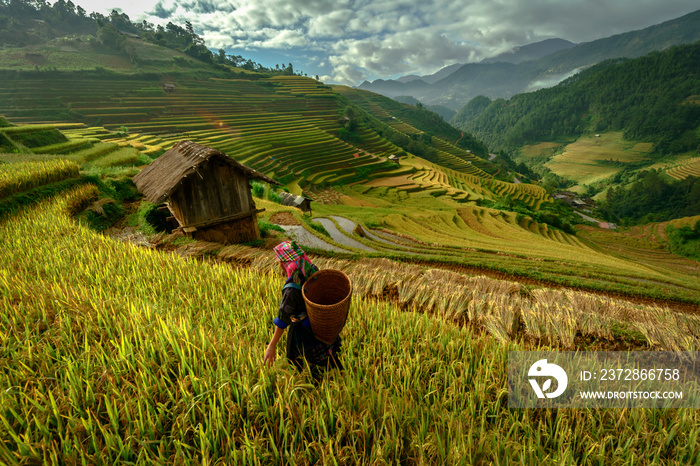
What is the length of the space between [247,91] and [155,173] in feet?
261

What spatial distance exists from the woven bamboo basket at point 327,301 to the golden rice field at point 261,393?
1.33 ft

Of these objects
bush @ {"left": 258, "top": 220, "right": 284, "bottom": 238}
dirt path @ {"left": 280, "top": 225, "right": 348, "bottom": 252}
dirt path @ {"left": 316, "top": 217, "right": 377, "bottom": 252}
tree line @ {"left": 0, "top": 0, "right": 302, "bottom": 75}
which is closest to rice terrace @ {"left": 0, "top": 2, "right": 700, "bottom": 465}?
bush @ {"left": 258, "top": 220, "right": 284, "bottom": 238}

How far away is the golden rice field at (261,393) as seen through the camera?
164 centimetres

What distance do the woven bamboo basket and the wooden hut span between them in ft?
25.8

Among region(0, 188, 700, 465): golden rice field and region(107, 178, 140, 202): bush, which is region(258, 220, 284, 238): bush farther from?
region(0, 188, 700, 465): golden rice field

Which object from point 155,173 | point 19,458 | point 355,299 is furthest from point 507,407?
point 155,173

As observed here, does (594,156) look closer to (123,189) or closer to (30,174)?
(123,189)

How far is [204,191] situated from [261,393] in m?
8.98

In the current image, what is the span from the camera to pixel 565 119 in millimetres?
159000

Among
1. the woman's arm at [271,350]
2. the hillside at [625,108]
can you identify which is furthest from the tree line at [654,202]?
the woman's arm at [271,350]

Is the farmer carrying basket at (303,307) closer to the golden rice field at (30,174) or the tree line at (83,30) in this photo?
the golden rice field at (30,174)

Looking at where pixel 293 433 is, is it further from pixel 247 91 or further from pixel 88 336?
pixel 247 91

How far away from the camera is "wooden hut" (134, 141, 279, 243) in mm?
8594

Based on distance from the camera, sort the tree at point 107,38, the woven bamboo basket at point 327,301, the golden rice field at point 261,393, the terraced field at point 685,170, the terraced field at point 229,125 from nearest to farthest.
Result: the golden rice field at point 261,393 → the woven bamboo basket at point 327,301 → the terraced field at point 229,125 → the terraced field at point 685,170 → the tree at point 107,38
